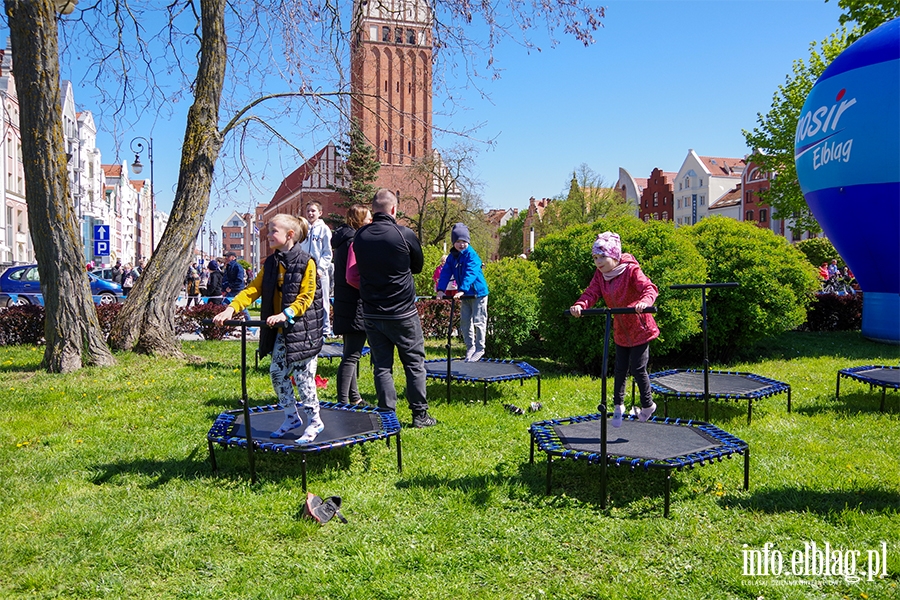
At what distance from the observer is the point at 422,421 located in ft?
21.5

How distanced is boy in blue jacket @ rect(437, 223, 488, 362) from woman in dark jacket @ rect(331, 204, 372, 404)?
75.1 inches

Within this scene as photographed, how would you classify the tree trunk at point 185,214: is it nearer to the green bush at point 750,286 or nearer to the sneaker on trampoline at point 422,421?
the sneaker on trampoline at point 422,421

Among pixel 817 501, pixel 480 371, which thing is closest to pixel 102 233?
pixel 480 371

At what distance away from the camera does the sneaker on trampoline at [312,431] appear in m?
4.98

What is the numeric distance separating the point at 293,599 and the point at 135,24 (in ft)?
37.9

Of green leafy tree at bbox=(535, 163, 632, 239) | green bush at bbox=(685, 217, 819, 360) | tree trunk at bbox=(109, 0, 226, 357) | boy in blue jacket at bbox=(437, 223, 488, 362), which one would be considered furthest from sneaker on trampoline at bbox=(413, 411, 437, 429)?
green leafy tree at bbox=(535, 163, 632, 239)

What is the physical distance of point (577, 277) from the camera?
386 inches

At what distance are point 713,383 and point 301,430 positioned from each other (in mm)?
4537

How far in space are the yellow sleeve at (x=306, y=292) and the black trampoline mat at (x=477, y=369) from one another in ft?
9.70

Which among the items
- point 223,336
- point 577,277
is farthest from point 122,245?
point 577,277

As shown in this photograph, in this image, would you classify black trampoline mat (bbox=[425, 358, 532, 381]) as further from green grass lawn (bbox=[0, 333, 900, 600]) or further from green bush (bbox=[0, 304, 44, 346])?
green bush (bbox=[0, 304, 44, 346])

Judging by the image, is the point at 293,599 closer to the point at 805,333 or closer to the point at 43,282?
the point at 43,282

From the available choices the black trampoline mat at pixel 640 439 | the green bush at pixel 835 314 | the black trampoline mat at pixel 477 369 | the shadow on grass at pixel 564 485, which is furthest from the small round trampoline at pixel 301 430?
the green bush at pixel 835 314

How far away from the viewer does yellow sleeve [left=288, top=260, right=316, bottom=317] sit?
189 inches
